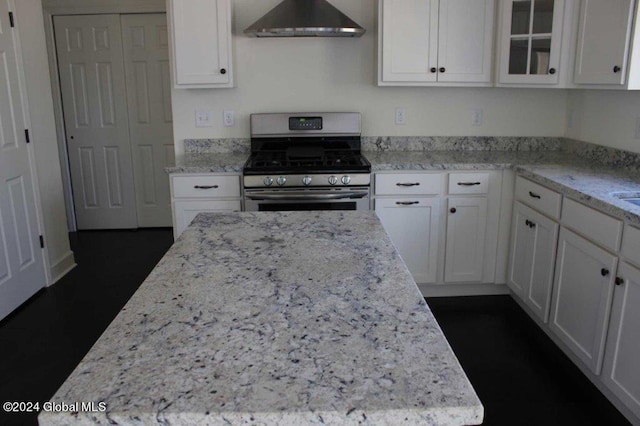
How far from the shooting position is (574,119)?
361 centimetres

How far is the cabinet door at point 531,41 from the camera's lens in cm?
310

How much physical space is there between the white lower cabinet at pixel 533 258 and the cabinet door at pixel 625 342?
57 cm

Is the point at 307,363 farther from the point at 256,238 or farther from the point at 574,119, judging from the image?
the point at 574,119

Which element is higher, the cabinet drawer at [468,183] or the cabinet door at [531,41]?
the cabinet door at [531,41]

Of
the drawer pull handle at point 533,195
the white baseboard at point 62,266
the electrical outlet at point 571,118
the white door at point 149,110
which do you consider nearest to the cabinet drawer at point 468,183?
the drawer pull handle at point 533,195

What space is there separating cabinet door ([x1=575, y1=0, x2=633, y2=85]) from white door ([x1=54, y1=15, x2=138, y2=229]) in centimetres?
370

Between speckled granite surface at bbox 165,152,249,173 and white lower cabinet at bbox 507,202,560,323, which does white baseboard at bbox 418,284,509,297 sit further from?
speckled granite surface at bbox 165,152,249,173

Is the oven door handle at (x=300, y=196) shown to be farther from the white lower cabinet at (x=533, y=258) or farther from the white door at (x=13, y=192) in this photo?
the white door at (x=13, y=192)

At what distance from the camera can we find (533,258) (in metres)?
2.97

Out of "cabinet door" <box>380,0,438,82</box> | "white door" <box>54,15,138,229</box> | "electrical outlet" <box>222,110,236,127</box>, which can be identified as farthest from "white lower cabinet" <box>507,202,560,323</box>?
"white door" <box>54,15,138,229</box>

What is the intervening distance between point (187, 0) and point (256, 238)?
2.13 m

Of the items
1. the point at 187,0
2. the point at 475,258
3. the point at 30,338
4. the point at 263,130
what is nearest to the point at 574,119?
the point at 475,258

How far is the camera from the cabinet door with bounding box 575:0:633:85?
2.54 m

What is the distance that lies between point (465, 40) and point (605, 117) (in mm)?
985
